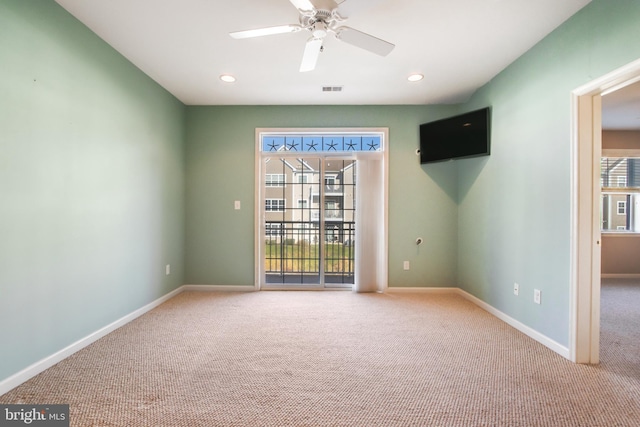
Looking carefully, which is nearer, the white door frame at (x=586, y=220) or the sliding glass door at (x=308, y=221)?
the white door frame at (x=586, y=220)

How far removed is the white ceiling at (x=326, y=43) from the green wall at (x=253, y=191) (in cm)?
34

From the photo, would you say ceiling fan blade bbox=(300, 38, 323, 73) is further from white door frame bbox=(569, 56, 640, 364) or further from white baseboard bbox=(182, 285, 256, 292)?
white baseboard bbox=(182, 285, 256, 292)

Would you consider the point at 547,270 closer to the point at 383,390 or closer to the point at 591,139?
the point at 591,139

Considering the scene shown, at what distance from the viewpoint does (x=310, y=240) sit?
3.92 meters

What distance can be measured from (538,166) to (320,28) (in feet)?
6.98

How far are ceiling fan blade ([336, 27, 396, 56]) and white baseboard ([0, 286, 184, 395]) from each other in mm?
3012

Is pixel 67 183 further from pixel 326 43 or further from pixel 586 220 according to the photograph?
pixel 586 220

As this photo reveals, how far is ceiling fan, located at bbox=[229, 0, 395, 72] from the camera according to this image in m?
1.63

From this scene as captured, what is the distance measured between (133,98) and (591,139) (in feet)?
13.1

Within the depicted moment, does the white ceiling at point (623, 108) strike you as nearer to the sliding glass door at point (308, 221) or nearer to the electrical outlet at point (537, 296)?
the electrical outlet at point (537, 296)

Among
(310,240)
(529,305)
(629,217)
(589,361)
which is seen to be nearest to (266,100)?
(310,240)

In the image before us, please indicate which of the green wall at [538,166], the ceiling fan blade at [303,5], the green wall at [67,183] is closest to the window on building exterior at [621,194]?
the green wall at [538,166]

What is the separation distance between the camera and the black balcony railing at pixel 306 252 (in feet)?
12.8

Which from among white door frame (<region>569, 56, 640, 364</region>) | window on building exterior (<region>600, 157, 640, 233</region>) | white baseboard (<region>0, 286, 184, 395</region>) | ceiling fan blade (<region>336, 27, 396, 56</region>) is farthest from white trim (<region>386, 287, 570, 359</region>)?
window on building exterior (<region>600, 157, 640, 233</region>)
